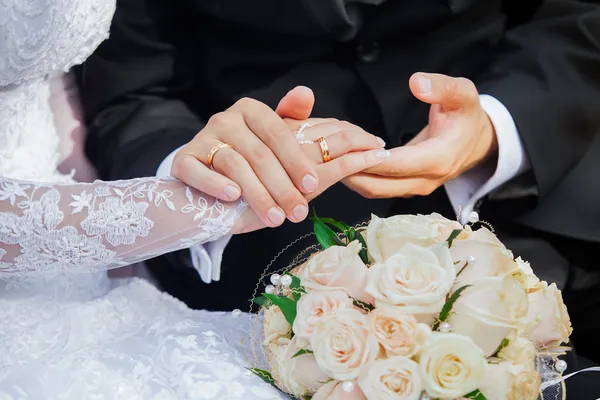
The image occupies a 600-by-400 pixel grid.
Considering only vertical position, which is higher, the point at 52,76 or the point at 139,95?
the point at 52,76

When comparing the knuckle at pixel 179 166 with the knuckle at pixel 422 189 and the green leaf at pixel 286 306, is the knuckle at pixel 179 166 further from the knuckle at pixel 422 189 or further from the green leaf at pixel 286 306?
the knuckle at pixel 422 189

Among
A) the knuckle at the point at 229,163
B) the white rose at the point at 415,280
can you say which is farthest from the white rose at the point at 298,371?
the knuckle at the point at 229,163

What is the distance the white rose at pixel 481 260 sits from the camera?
0.82m

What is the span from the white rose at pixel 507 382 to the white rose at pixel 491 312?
24 millimetres

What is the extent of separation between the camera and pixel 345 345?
777mm

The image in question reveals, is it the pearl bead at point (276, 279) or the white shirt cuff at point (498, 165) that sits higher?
the pearl bead at point (276, 279)

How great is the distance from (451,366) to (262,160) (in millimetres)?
474

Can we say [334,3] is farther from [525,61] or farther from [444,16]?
[525,61]

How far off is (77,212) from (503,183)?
2.69 ft

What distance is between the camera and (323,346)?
786 mm

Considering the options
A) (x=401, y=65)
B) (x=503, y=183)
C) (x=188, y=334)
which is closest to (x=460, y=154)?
(x=503, y=183)

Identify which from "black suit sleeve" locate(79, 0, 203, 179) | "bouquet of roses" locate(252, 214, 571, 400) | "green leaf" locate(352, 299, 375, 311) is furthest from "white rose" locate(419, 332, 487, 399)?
"black suit sleeve" locate(79, 0, 203, 179)

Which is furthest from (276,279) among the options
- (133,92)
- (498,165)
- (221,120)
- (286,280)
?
(133,92)

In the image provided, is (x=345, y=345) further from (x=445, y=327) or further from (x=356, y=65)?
(x=356, y=65)
